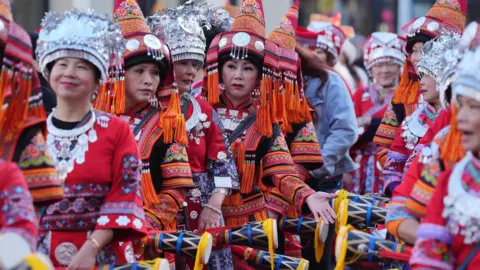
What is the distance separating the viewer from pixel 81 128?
534 centimetres

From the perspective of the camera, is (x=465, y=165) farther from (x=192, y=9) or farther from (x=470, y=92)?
(x=192, y=9)

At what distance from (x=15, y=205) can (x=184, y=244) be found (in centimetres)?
196

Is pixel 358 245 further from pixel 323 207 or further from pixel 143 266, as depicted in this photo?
pixel 323 207

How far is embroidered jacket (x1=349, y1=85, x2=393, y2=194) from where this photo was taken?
991 centimetres

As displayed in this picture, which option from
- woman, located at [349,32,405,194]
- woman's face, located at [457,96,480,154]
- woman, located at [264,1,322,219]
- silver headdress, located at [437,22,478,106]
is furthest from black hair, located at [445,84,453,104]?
woman, located at [349,32,405,194]

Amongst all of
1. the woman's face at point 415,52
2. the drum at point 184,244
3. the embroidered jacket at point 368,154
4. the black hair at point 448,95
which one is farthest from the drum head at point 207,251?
the embroidered jacket at point 368,154

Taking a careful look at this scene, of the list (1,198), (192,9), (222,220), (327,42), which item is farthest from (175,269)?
(327,42)

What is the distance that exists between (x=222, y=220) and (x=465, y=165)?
270cm

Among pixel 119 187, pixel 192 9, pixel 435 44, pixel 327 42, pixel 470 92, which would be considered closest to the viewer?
pixel 470 92

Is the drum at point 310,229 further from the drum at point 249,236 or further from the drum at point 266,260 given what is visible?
the drum at point 249,236

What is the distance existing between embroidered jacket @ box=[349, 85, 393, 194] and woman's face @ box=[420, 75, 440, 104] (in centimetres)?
264

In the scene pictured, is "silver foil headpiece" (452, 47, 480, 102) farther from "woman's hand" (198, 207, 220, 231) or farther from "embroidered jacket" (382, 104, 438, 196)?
"woman's hand" (198, 207, 220, 231)

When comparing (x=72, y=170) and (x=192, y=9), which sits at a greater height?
(x=192, y=9)

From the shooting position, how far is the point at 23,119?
4715 millimetres
